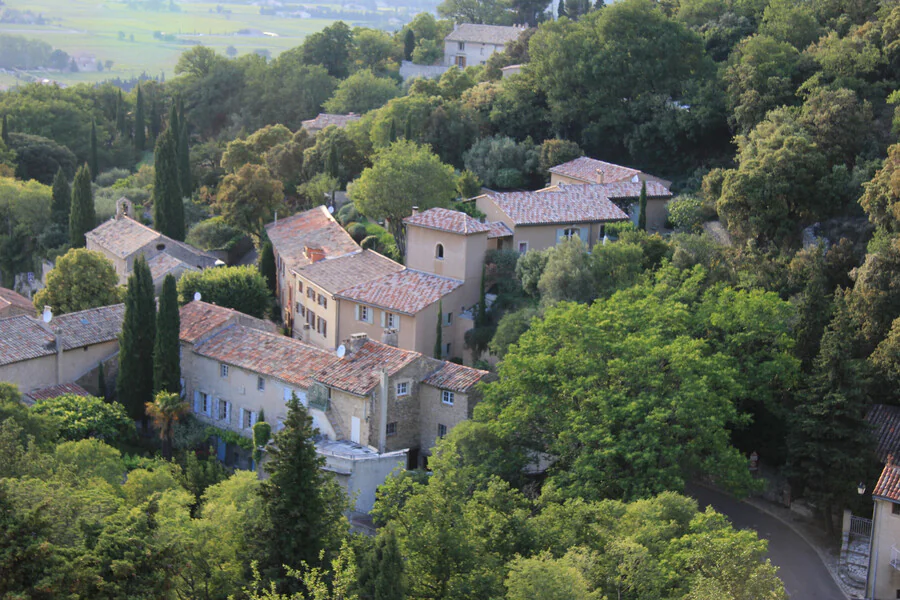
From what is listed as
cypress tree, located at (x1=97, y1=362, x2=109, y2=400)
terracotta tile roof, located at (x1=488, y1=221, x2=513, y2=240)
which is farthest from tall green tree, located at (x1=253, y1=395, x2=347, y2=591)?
terracotta tile roof, located at (x1=488, y1=221, x2=513, y2=240)

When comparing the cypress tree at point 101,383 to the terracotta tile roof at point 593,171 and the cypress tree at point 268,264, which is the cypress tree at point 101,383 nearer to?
the cypress tree at point 268,264

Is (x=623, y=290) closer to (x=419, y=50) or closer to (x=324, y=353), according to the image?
(x=324, y=353)

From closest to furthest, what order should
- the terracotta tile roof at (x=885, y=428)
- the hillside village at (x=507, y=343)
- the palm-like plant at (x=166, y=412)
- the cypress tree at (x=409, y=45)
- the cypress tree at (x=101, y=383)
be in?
the hillside village at (x=507, y=343) < the terracotta tile roof at (x=885, y=428) < the palm-like plant at (x=166, y=412) < the cypress tree at (x=101, y=383) < the cypress tree at (x=409, y=45)

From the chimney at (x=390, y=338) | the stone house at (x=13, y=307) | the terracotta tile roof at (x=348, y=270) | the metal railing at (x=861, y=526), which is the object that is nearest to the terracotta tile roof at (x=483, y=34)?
the terracotta tile roof at (x=348, y=270)

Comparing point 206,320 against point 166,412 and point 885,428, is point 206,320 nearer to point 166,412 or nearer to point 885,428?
point 166,412

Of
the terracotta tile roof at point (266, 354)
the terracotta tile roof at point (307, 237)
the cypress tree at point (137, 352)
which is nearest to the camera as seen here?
the terracotta tile roof at point (266, 354)

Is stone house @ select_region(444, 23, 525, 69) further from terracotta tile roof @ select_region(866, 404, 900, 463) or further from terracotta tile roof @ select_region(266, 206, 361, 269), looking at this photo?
terracotta tile roof @ select_region(866, 404, 900, 463)

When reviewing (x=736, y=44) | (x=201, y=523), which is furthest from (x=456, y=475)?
(x=736, y=44)
